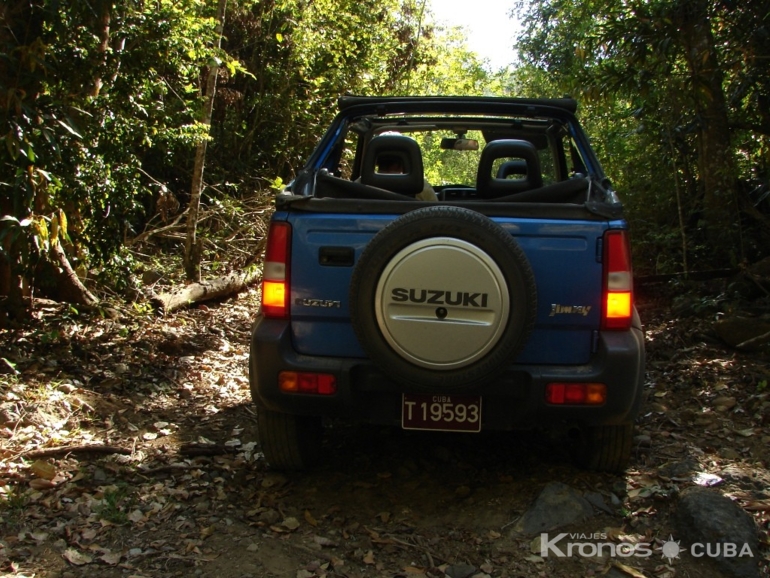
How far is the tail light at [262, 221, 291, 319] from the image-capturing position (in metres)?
3.27

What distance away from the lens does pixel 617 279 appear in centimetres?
315

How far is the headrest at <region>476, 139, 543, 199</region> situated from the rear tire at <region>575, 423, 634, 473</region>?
1382 millimetres

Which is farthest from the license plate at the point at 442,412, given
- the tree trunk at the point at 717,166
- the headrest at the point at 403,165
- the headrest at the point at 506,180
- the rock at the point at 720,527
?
the tree trunk at the point at 717,166

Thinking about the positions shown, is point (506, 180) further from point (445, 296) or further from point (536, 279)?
point (445, 296)

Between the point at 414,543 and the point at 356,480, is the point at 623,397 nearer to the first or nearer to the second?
the point at 414,543

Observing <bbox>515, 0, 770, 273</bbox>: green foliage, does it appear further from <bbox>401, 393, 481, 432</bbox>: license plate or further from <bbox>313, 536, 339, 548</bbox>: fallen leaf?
<bbox>313, 536, 339, 548</bbox>: fallen leaf

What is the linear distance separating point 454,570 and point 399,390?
2.58 feet

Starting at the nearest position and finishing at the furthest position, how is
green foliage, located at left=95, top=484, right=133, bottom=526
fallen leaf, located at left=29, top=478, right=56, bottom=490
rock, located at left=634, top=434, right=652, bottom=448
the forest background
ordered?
1. green foliage, located at left=95, top=484, right=133, bottom=526
2. fallen leaf, located at left=29, top=478, right=56, bottom=490
3. rock, located at left=634, top=434, right=652, bottom=448
4. the forest background

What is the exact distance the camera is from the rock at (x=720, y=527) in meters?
2.80

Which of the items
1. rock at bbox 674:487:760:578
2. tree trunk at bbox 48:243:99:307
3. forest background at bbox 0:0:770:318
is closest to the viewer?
rock at bbox 674:487:760:578

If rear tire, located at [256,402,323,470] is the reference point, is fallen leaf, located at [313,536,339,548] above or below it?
below

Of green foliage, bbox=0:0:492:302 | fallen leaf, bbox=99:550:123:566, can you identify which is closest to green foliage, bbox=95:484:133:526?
fallen leaf, bbox=99:550:123:566

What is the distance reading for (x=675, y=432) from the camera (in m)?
4.42

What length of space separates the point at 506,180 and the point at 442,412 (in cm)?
150
